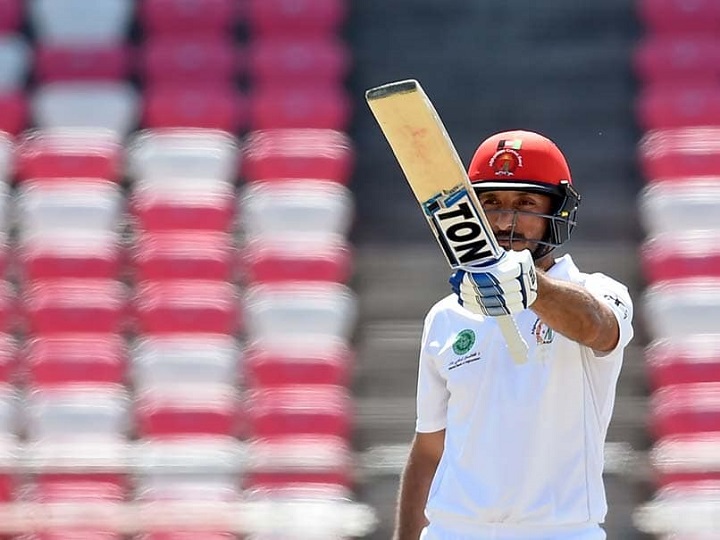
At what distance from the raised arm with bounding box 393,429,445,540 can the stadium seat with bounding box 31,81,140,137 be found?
2304mm

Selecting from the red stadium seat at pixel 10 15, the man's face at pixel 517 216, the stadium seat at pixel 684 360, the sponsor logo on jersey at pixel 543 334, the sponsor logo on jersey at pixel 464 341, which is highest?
the red stadium seat at pixel 10 15

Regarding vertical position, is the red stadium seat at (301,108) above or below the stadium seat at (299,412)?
above

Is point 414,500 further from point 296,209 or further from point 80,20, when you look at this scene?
point 80,20

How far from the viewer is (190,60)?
186 inches

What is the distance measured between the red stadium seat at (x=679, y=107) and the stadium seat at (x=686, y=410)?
877mm

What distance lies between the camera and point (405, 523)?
2537 mm

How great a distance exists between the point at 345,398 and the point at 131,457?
616 mm

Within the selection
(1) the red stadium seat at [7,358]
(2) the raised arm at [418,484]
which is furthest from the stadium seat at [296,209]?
(2) the raised arm at [418,484]

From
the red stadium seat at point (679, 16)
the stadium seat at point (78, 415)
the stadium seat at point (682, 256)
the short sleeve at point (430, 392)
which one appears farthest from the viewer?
the red stadium seat at point (679, 16)

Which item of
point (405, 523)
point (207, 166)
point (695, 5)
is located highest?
point (695, 5)

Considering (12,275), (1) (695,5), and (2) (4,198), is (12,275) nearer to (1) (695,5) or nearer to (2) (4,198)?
(2) (4,198)

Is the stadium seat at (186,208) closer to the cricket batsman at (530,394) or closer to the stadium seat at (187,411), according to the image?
the stadium seat at (187,411)

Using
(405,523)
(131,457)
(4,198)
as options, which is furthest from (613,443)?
(4,198)

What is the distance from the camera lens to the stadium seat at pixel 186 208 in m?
4.40
